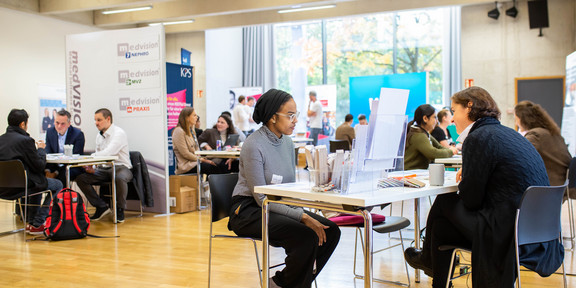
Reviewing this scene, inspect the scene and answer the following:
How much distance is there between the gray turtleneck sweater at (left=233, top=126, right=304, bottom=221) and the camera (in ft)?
9.25

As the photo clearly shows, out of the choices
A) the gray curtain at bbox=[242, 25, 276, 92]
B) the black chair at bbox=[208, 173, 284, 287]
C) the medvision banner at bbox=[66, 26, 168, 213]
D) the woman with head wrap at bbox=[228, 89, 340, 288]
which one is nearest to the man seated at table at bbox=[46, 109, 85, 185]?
the medvision banner at bbox=[66, 26, 168, 213]

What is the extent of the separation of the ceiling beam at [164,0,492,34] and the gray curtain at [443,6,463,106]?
2553mm

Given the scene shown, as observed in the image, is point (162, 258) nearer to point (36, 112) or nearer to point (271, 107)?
point (271, 107)

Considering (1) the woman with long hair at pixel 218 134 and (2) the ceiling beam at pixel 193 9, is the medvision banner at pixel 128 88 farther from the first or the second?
(2) the ceiling beam at pixel 193 9

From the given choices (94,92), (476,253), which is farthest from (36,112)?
(476,253)

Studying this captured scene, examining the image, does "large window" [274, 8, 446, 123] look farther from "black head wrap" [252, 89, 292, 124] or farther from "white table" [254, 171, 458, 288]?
"white table" [254, 171, 458, 288]

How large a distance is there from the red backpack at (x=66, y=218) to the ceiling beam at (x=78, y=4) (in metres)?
5.70

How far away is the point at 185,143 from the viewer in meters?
7.00

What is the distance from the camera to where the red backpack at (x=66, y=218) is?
511 centimetres

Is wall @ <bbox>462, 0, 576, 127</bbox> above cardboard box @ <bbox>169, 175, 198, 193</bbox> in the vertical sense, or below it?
above

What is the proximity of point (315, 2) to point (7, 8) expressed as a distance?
5.62 meters

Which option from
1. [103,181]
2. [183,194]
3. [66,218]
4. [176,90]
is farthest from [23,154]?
[176,90]

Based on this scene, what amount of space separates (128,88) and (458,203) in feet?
16.3

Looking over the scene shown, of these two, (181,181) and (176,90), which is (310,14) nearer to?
(176,90)
